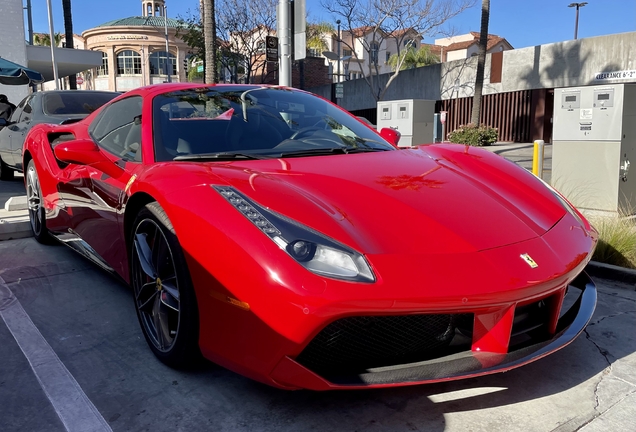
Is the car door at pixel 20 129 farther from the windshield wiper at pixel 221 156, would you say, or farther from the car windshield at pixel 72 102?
the windshield wiper at pixel 221 156

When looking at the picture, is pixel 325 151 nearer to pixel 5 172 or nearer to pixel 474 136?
pixel 5 172

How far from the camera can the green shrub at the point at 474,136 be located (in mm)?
19641

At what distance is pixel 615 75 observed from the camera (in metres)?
19.6

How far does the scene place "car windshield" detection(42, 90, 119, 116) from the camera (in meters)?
7.62

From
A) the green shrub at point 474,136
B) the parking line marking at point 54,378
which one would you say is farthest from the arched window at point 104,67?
the parking line marking at point 54,378

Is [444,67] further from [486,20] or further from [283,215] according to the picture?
[283,215]

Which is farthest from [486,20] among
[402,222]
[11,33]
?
[402,222]

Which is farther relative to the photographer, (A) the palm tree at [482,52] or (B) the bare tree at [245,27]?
(B) the bare tree at [245,27]

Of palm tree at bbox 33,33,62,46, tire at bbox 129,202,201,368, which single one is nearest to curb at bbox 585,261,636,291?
tire at bbox 129,202,201,368

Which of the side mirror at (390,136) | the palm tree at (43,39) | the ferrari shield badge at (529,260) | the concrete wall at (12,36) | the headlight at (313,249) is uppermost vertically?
the palm tree at (43,39)

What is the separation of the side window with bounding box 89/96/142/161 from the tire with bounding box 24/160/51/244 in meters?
1.08

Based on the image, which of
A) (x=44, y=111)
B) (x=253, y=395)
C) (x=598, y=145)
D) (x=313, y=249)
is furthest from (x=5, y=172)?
(x=313, y=249)

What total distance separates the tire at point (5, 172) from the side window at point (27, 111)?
152cm

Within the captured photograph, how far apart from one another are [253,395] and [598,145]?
16.3 feet
